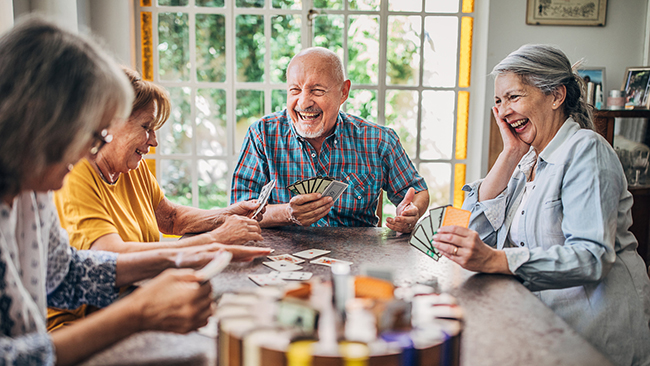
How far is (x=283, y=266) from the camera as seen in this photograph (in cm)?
153

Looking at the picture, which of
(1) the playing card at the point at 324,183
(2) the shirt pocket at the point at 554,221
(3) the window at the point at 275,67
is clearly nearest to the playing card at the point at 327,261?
(1) the playing card at the point at 324,183

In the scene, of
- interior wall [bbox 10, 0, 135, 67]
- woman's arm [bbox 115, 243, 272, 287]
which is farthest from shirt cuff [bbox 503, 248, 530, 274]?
interior wall [bbox 10, 0, 135, 67]

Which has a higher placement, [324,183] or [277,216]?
[324,183]

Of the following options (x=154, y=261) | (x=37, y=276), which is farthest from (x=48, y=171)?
(x=154, y=261)

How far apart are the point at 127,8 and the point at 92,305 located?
3144 millimetres

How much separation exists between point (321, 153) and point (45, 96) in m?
1.83

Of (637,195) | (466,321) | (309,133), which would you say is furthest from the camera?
(637,195)

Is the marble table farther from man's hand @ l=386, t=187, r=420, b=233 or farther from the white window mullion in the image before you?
the white window mullion

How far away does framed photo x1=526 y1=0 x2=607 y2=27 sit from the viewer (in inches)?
152

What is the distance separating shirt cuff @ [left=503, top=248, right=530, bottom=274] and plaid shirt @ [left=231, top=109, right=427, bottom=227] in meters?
1.13

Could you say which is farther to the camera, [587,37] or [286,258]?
[587,37]

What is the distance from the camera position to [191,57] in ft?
13.0

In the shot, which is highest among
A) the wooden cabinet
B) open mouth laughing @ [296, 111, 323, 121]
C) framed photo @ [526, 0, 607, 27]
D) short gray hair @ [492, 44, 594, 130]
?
framed photo @ [526, 0, 607, 27]

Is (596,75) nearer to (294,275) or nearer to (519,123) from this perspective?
(519,123)
